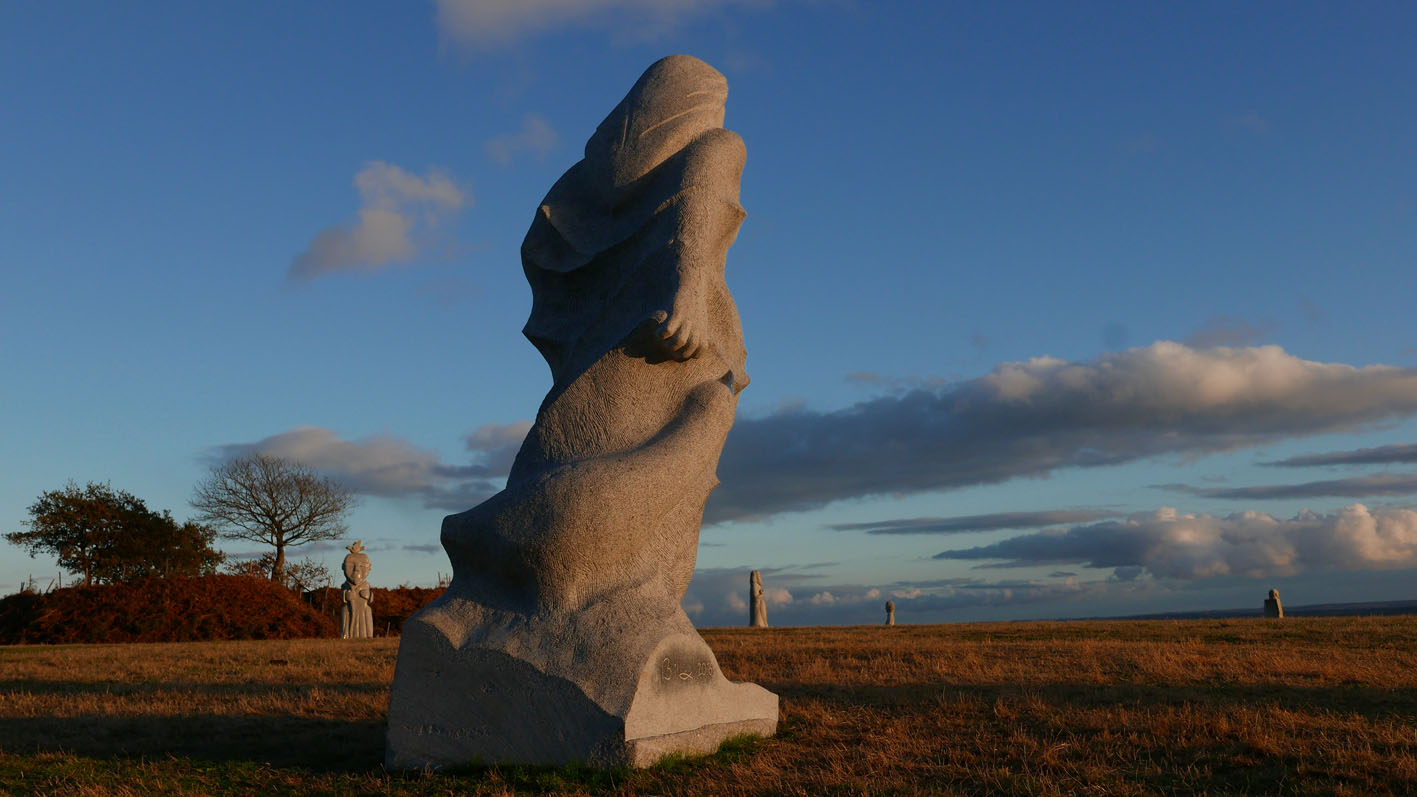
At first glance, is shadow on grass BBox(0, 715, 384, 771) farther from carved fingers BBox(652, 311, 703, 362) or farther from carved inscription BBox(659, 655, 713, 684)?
carved fingers BBox(652, 311, 703, 362)

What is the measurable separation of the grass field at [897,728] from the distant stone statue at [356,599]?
10.2 m

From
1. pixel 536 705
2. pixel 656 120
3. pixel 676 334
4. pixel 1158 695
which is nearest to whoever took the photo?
pixel 536 705

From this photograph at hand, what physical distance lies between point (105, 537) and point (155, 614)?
30.9ft

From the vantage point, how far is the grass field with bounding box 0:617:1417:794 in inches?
196

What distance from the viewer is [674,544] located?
19.0 feet

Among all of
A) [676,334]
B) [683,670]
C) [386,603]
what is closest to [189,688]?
[683,670]

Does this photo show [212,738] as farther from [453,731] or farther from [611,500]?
[611,500]

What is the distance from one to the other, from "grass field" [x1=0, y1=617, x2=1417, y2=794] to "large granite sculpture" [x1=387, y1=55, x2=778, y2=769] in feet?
0.87

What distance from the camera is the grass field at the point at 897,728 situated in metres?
4.97

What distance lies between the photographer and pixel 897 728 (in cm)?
626

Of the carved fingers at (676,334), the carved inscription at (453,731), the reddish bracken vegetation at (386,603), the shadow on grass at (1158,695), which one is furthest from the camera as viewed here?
the reddish bracken vegetation at (386,603)

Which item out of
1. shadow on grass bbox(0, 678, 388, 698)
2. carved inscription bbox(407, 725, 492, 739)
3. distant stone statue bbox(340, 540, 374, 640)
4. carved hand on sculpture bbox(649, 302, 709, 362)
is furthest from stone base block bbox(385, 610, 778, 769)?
distant stone statue bbox(340, 540, 374, 640)
